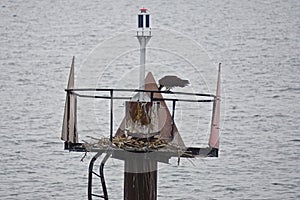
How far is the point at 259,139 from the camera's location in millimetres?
8664

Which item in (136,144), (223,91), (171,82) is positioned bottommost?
(136,144)

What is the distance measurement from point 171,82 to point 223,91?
5.04 metres

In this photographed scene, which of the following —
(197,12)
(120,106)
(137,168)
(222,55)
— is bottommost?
(137,168)

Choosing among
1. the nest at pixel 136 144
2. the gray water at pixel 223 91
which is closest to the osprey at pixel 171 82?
the nest at pixel 136 144

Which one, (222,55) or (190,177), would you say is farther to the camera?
(222,55)

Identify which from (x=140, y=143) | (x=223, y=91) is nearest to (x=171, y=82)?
(x=140, y=143)

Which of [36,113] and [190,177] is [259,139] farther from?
[36,113]

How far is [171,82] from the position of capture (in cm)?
210

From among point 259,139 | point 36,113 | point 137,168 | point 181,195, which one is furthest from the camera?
point 36,113

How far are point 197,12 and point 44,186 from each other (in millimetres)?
6546

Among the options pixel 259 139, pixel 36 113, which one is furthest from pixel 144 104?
pixel 36 113

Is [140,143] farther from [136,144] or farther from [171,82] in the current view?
[171,82]

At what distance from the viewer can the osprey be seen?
209cm

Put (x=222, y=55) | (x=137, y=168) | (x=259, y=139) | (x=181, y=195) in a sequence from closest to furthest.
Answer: (x=137, y=168) < (x=181, y=195) < (x=259, y=139) < (x=222, y=55)
